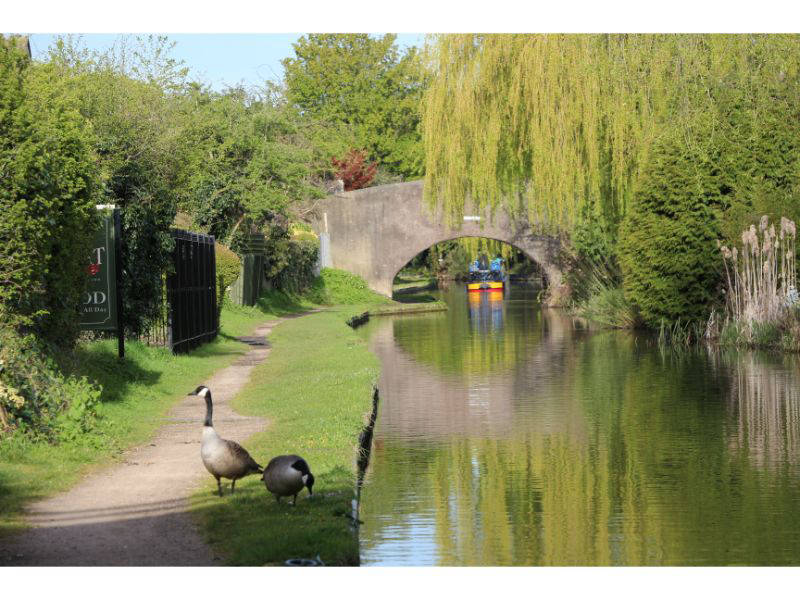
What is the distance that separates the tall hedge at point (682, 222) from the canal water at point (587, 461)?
2.70 metres

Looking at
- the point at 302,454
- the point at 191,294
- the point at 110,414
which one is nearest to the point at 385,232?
the point at 191,294

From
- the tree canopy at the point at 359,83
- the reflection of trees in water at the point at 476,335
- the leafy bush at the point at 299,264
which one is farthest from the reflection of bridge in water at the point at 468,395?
the tree canopy at the point at 359,83

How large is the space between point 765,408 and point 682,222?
37.1ft

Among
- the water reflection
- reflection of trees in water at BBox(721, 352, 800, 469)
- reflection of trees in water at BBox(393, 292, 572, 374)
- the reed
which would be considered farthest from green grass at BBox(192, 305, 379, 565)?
the water reflection

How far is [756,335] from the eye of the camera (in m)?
25.3

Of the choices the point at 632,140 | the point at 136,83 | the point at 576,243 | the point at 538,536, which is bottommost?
the point at 538,536

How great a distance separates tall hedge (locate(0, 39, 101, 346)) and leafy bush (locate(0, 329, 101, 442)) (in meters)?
0.35

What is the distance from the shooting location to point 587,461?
13133 mm

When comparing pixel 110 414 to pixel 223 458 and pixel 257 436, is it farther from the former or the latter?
pixel 223 458

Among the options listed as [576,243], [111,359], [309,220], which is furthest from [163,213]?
[309,220]

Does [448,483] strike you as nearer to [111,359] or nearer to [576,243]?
[111,359]

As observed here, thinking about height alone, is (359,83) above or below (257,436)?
above

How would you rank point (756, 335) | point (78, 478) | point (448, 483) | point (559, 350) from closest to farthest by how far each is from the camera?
1. point (78, 478)
2. point (448, 483)
3. point (756, 335)
4. point (559, 350)

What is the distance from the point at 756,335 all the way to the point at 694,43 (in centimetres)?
662
